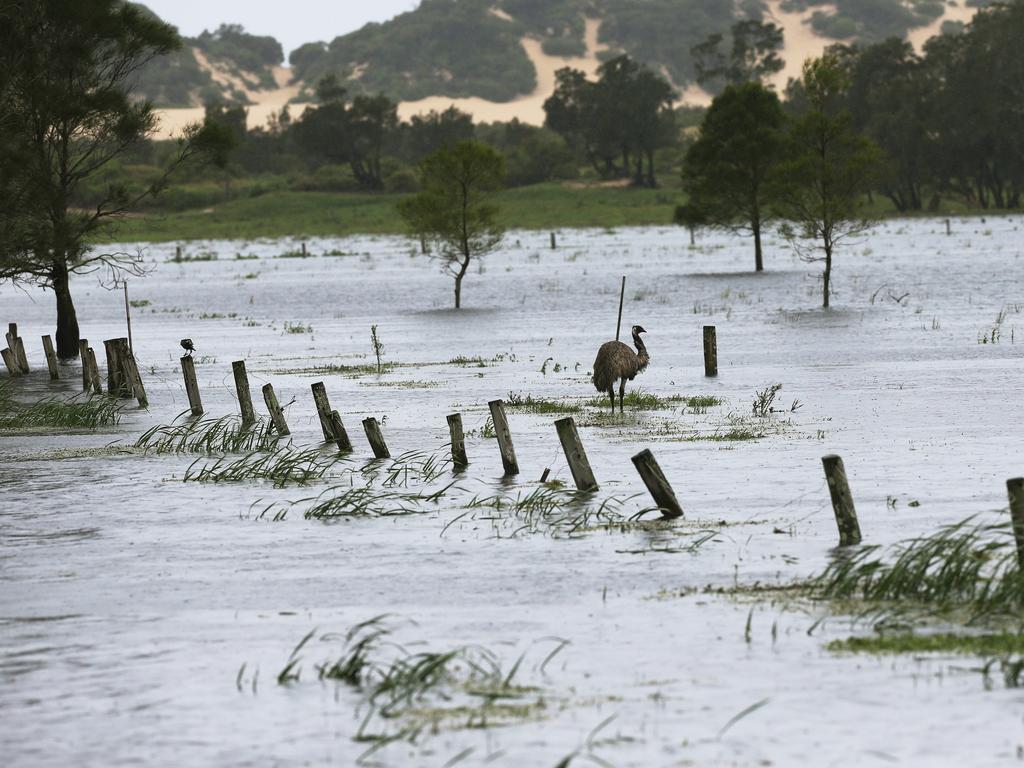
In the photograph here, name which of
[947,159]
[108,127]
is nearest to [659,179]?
[947,159]

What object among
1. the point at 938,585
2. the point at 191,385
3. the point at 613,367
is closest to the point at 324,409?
the point at 191,385

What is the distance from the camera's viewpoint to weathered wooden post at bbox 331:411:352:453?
21.3 metres

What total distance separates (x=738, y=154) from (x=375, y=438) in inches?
2170

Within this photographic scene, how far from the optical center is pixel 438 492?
58.1ft

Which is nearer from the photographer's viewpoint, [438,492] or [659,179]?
[438,492]

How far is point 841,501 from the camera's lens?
14.3 meters

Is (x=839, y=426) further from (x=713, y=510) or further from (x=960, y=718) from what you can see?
(x=960, y=718)

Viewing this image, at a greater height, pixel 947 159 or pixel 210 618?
pixel 947 159

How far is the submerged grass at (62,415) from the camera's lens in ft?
83.8

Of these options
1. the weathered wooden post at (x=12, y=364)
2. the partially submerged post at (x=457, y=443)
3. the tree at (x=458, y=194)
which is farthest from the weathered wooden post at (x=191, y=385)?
the tree at (x=458, y=194)

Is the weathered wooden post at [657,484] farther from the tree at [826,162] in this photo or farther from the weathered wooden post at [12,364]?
the tree at [826,162]

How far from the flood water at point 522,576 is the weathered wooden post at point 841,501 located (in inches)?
10.8

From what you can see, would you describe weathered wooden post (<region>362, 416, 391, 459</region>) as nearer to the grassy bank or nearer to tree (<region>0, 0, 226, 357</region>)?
tree (<region>0, 0, 226, 357</region>)

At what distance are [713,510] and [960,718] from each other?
716 centimetres
